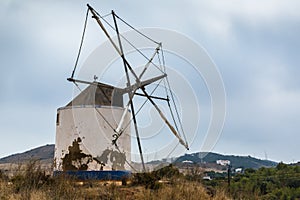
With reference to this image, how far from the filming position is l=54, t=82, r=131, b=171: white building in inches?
548

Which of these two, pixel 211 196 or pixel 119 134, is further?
pixel 119 134

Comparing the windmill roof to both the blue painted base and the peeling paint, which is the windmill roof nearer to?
the peeling paint

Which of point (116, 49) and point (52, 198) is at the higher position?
point (116, 49)

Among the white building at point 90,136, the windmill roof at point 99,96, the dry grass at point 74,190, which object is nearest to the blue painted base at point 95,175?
the white building at point 90,136

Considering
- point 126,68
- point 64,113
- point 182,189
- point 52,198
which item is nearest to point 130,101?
point 126,68

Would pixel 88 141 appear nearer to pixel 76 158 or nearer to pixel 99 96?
pixel 76 158

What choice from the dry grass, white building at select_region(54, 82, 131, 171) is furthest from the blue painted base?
the dry grass

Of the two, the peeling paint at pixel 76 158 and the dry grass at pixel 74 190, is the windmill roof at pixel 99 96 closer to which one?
the peeling paint at pixel 76 158

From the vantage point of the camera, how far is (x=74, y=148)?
46.0 ft

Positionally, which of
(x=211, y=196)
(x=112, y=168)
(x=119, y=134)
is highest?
(x=119, y=134)

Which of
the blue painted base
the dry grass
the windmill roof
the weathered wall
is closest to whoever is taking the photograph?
the dry grass

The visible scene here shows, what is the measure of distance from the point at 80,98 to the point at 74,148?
205 cm

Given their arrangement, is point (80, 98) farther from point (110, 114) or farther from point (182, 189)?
point (182, 189)

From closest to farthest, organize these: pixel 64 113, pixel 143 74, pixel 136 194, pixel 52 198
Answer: pixel 52 198
pixel 136 194
pixel 64 113
pixel 143 74
